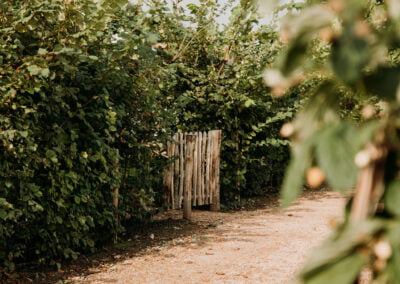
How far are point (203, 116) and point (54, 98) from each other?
4.62 metres

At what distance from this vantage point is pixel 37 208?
4.28 meters

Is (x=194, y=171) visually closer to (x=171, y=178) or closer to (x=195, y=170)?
(x=195, y=170)

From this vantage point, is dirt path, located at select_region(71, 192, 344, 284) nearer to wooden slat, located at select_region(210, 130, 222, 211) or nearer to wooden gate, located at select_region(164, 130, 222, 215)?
wooden gate, located at select_region(164, 130, 222, 215)

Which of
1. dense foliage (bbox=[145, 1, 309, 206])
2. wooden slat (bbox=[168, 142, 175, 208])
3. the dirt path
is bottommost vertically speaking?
the dirt path

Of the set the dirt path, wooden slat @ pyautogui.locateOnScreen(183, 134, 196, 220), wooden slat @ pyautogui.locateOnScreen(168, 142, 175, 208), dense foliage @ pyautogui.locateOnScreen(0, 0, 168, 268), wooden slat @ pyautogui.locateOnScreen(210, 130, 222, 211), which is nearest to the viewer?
dense foliage @ pyautogui.locateOnScreen(0, 0, 168, 268)

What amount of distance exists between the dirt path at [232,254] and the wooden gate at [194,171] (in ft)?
1.56

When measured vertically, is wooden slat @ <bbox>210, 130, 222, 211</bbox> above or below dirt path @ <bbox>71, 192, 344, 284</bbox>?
above

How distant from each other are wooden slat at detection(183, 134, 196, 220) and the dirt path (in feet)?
1.00

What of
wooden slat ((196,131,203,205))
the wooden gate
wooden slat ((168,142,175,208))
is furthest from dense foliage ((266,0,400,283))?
wooden slat ((196,131,203,205))

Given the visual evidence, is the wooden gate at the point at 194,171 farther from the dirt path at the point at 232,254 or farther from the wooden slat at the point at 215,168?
the dirt path at the point at 232,254

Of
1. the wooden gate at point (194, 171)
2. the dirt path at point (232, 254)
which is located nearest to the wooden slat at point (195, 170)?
the wooden gate at point (194, 171)

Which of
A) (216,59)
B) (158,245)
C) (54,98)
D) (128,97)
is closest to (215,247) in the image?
(158,245)

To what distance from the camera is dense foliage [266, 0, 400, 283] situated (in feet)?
1.87

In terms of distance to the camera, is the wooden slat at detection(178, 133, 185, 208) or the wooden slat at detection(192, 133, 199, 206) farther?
the wooden slat at detection(192, 133, 199, 206)
